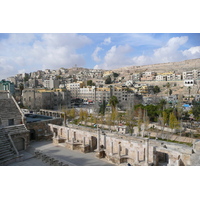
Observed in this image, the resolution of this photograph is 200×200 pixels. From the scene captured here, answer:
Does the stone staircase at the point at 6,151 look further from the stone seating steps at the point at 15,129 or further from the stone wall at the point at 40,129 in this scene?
the stone wall at the point at 40,129

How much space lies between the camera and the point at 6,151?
1413cm

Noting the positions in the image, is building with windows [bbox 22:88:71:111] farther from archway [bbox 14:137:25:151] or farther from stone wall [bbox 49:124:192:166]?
stone wall [bbox 49:124:192:166]

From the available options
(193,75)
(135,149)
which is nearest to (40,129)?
(135,149)

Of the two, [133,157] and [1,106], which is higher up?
[1,106]

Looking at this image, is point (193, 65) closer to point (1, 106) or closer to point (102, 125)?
point (102, 125)

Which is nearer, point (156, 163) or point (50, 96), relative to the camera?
point (156, 163)

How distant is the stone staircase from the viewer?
13.2 metres

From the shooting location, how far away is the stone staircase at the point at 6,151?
43.3 ft

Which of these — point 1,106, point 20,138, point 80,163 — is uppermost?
point 1,106

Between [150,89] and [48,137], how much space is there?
56.8 m

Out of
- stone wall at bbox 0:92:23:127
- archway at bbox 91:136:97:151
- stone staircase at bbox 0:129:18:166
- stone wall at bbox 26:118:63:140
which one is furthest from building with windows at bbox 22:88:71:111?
stone staircase at bbox 0:129:18:166

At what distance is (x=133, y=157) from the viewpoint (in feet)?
45.3

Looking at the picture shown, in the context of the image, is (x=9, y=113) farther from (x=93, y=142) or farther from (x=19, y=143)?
(x=93, y=142)

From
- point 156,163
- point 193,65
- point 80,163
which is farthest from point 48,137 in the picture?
point 193,65
